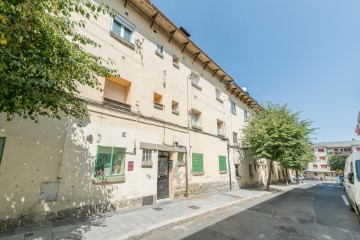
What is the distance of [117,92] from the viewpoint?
8.57 meters

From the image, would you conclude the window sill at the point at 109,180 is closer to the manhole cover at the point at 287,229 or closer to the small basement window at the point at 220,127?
the manhole cover at the point at 287,229

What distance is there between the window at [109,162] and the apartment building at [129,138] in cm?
4

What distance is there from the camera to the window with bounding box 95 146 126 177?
7117mm

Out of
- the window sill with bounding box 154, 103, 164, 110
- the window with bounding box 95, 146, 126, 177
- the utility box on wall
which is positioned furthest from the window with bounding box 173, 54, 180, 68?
the utility box on wall

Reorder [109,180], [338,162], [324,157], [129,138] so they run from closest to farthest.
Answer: [109,180] < [129,138] < [338,162] < [324,157]

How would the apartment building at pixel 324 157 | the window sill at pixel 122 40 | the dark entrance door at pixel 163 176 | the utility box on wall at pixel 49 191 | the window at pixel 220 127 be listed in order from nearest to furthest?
the utility box on wall at pixel 49 191 → the window sill at pixel 122 40 → the dark entrance door at pixel 163 176 → the window at pixel 220 127 → the apartment building at pixel 324 157

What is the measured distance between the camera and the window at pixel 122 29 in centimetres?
883

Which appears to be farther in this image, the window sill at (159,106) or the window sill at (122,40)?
the window sill at (159,106)

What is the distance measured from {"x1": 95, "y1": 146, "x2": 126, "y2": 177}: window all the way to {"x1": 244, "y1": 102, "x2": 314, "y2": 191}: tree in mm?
11482

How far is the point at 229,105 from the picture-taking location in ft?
57.4

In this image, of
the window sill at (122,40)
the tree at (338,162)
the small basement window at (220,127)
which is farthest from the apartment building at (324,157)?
the window sill at (122,40)

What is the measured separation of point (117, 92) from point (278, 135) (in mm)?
12445

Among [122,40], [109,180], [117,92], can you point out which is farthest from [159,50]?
[109,180]

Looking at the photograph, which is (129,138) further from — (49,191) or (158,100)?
(49,191)
